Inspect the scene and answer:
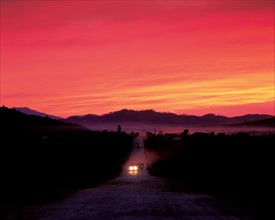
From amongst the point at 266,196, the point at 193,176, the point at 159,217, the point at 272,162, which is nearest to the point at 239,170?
the point at 272,162

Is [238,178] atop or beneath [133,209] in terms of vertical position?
atop

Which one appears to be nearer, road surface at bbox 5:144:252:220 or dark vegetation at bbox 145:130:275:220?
road surface at bbox 5:144:252:220

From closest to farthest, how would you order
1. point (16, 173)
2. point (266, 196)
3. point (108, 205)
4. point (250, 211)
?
1. point (250, 211)
2. point (108, 205)
3. point (266, 196)
4. point (16, 173)

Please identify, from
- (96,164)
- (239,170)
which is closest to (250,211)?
(239,170)

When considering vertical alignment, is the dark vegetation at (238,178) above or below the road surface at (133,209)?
above

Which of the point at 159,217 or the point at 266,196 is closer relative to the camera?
the point at 159,217

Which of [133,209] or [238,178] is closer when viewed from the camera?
[133,209]

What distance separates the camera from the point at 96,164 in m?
79.6

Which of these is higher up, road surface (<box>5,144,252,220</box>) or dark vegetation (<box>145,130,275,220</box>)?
dark vegetation (<box>145,130,275,220</box>)

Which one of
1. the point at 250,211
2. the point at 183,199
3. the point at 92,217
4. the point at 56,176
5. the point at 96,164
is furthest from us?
the point at 96,164

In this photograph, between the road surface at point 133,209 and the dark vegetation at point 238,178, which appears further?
the dark vegetation at point 238,178

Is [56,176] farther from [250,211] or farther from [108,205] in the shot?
[250,211]

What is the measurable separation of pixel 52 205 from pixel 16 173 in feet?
71.7

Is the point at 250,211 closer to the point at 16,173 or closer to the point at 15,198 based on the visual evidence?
the point at 15,198
